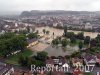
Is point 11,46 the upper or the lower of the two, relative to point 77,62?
upper

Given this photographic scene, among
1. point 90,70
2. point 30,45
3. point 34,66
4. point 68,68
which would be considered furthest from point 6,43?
point 90,70

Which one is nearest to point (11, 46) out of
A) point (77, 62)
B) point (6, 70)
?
point (6, 70)

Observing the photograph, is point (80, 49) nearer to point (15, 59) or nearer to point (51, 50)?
point (51, 50)

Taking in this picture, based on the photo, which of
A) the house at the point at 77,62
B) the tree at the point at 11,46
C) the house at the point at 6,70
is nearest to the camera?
the house at the point at 6,70

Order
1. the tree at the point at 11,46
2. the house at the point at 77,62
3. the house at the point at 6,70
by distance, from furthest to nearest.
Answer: the tree at the point at 11,46 → the house at the point at 77,62 → the house at the point at 6,70

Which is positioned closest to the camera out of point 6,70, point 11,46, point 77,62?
point 6,70

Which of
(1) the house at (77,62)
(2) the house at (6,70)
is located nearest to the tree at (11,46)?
(2) the house at (6,70)

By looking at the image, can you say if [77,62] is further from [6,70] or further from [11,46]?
[11,46]

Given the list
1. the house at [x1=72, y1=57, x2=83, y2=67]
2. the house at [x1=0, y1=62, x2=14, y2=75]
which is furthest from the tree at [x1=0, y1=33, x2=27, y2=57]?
the house at [x1=72, y1=57, x2=83, y2=67]

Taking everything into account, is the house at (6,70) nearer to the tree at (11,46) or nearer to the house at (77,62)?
the tree at (11,46)

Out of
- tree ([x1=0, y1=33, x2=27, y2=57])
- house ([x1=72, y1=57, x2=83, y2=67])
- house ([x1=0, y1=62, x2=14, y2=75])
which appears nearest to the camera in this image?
house ([x1=0, y1=62, x2=14, y2=75])

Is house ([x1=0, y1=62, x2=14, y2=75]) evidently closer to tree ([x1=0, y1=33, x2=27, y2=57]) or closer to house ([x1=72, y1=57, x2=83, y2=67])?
tree ([x1=0, y1=33, x2=27, y2=57])
